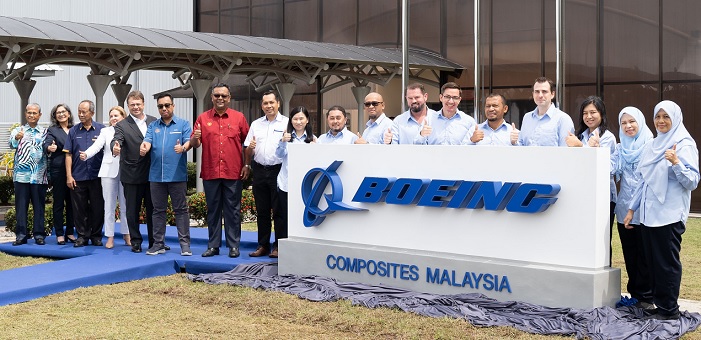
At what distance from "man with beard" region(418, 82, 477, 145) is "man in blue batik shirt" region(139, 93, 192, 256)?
2.89 meters

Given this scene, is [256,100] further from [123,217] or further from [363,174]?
[363,174]

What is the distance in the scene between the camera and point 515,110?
2003 centimetres

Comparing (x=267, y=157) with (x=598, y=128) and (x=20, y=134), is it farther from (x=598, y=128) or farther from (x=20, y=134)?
(x=598, y=128)

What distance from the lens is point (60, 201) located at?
38.3 feet

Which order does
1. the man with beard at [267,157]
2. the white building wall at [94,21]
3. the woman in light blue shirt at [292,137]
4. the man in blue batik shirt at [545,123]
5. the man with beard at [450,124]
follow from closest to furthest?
1. the man in blue batik shirt at [545,123]
2. the man with beard at [450,124]
3. the woman in light blue shirt at [292,137]
4. the man with beard at [267,157]
5. the white building wall at [94,21]

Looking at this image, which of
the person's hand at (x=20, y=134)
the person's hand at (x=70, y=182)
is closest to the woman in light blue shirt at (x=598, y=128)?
the person's hand at (x=70, y=182)

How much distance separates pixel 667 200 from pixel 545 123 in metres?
1.47

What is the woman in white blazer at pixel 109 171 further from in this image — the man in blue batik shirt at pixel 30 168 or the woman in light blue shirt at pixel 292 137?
the woman in light blue shirt at pixel 292 137

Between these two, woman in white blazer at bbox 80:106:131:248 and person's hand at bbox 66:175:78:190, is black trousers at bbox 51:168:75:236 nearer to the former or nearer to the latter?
person's hand at bbox 66:175:78:190

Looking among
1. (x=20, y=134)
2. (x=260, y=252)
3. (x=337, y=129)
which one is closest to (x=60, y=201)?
(x=20, y=134)

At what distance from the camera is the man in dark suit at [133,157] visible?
1057 centimetres

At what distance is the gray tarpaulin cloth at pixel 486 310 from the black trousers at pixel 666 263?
0.58ft

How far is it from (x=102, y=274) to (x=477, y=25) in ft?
16.3

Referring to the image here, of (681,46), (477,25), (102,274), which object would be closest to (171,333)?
(102,274)
